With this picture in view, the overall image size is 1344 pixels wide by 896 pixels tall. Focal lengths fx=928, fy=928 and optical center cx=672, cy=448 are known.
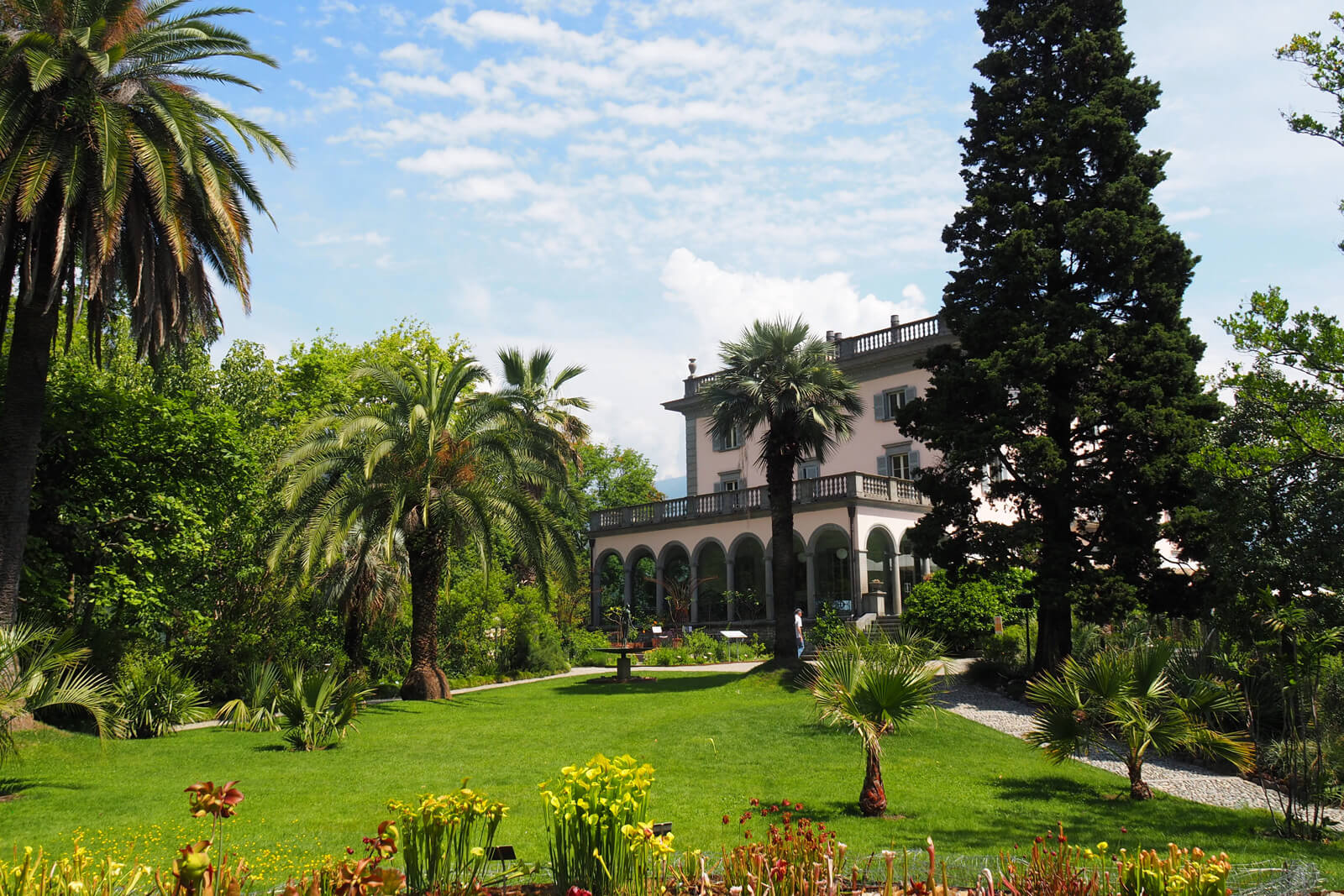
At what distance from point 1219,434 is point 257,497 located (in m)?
19.8

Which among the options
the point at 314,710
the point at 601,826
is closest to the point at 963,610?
the point at 314,710

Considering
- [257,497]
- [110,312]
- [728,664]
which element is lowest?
[728,664]

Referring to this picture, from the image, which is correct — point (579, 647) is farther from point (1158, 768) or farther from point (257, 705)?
point (1158, 768)

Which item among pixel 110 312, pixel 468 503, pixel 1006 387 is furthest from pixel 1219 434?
pixel 110 312

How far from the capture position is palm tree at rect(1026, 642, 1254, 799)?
11.3 m

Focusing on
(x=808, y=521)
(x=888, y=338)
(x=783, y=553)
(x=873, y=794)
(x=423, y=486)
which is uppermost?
(x=888, y=338)

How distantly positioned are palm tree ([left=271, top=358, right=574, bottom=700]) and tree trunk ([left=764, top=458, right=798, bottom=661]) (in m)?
5.99

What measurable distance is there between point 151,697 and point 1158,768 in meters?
16.8

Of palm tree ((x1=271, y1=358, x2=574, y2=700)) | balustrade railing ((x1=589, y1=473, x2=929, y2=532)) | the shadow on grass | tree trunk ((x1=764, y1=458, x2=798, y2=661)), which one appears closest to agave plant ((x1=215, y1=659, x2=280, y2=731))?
palm tree ((x1=271, y1=358, x2=574, y2=700))

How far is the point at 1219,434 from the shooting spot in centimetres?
1759

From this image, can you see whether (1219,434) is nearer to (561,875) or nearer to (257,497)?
(561,875)

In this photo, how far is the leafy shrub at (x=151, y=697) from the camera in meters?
15.9

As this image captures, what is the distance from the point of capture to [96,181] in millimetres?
14180

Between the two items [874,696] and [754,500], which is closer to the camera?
[874,696]
